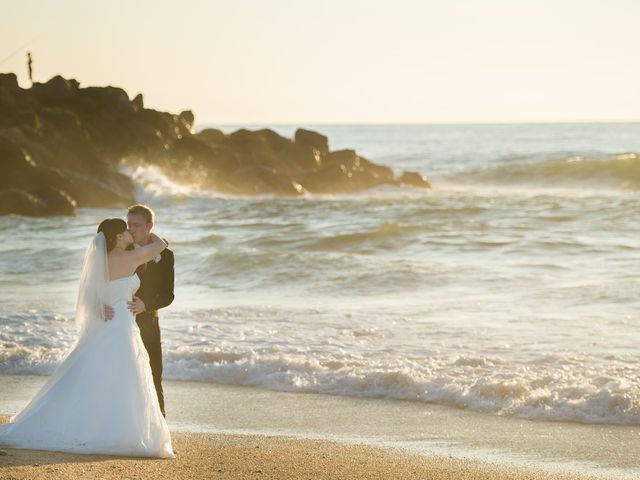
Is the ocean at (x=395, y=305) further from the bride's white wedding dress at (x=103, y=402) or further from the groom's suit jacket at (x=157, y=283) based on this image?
the bride's white wedding dress at (x=103, y=402)

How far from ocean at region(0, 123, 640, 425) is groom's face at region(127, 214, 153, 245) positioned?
3561 millimetres

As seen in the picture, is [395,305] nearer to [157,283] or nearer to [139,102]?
[157,283]

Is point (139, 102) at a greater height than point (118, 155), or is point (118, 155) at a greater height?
point (139, 102)

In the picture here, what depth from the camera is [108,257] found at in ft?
23.0

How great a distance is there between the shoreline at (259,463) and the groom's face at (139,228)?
1.33 m

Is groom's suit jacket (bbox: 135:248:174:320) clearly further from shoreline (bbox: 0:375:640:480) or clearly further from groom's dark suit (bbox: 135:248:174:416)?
shoreline (bbox: 0:375:640:480)

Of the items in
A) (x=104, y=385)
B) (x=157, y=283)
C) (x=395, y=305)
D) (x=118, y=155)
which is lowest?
(x=395, y=305)

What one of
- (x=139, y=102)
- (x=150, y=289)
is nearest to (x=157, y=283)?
(x=150, y=289)

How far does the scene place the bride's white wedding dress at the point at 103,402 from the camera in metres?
6.82

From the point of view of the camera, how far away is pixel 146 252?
6.93 metres

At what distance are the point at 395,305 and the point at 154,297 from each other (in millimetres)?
7901

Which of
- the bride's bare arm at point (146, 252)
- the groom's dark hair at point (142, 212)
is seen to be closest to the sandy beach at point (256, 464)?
the bride's bare arm at point (146, 252)

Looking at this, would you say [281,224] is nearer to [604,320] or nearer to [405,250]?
[405,250]

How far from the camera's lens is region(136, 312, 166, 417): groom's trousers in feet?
24.1
